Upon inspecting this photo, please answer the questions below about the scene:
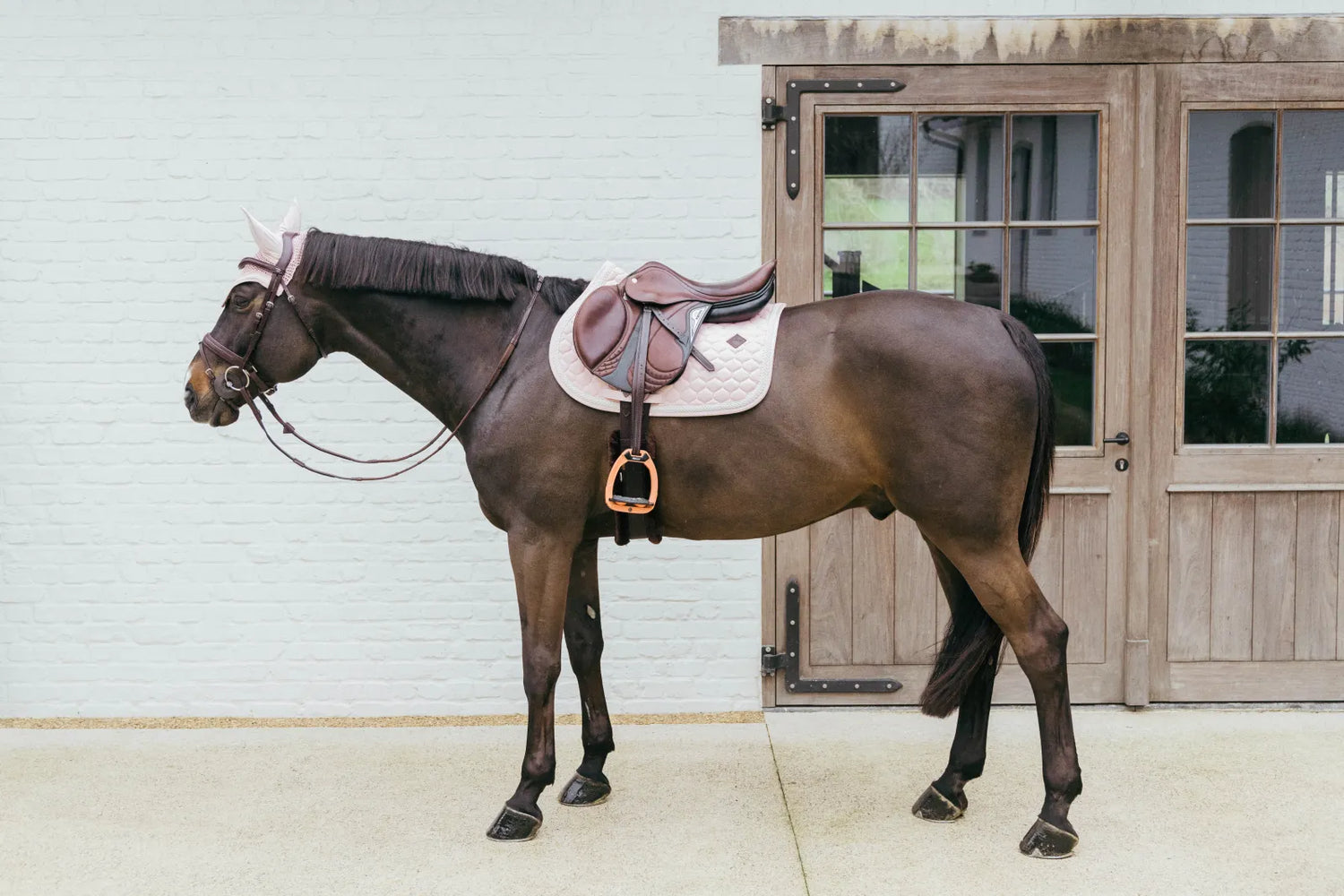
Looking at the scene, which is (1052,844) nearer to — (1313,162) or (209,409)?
(209,409)

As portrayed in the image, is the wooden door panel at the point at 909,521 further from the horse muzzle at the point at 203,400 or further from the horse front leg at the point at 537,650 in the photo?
the horse muzzle at the point at 203,400

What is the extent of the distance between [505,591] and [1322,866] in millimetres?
2666

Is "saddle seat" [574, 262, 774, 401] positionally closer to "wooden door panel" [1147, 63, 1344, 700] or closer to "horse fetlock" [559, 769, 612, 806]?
"horse fetlock" [559, 769, 612, 806]

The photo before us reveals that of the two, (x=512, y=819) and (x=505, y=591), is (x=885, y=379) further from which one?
(x=505, y=591)

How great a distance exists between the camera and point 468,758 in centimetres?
A: 371

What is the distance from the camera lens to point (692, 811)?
128 inches

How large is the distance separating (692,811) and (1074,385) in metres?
2.10

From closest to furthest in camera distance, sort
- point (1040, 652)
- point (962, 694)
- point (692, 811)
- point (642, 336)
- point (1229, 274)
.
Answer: point (1040, 652)
point (642, 336)
point (962, 694)
point (692, 811)
point (1229, 274)

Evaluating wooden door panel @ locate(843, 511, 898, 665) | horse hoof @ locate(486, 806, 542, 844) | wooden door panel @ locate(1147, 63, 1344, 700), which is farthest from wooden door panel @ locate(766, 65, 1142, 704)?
horse hoof @ locate(486, 806, 542, 844)

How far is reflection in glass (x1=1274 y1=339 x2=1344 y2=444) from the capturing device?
4.11 meters

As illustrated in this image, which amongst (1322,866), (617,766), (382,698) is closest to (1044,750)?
(1322,866)

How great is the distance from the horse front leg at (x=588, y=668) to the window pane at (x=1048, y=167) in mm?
2077

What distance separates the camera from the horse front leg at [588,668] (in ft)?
10.9

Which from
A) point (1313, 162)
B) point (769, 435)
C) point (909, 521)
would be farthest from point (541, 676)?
point (1313, 162)
